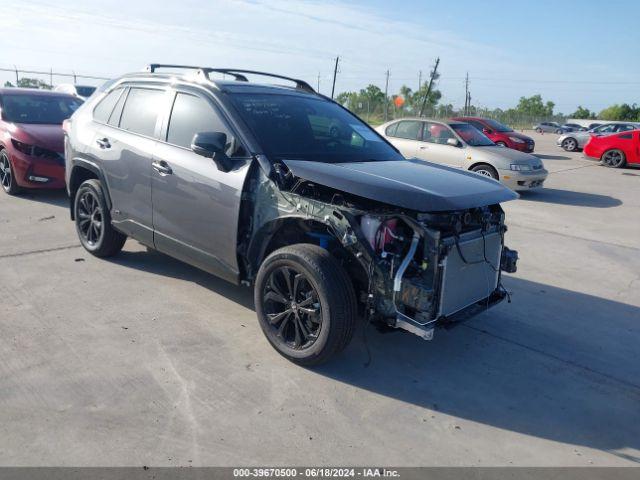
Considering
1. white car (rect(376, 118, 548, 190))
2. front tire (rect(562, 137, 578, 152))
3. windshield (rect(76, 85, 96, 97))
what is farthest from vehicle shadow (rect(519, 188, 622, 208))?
windshield (rect(76, 85, 96, 97))

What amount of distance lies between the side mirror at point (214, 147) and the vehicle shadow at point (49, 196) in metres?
5.33

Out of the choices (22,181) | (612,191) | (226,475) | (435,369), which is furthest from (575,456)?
(612,191)

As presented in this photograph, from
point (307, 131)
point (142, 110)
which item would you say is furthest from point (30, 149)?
point (307, 131)

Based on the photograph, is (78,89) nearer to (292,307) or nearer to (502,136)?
(502,136)

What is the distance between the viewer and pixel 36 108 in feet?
32.1

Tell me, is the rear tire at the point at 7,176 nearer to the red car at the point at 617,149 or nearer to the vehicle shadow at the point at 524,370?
the vehicle shadow at the point at 524,370

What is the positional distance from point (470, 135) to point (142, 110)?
346 inches

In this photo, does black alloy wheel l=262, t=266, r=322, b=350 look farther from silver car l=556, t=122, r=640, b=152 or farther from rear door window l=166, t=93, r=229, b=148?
silver car l=556, t=122, r=640, b=152

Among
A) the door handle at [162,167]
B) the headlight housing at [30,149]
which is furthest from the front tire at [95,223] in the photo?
the headlight housing at [30,149]

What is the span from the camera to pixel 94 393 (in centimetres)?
351

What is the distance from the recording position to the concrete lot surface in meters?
3.12

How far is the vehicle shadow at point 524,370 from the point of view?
354 cm

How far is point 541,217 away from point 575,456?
7.26m

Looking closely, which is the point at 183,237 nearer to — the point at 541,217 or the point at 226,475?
the point at 226,475
